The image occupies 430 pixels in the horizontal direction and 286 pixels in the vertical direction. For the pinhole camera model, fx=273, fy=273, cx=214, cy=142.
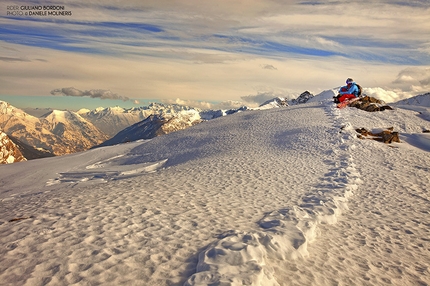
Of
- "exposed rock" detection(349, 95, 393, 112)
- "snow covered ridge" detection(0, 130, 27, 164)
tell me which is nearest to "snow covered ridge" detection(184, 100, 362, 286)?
"exposed rock" detection(349, 95, 393, 112)

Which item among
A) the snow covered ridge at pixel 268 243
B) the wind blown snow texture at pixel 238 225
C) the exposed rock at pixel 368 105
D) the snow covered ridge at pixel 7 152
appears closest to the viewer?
the snow covered ridge at pixel 268 243

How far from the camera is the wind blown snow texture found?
6785 mm

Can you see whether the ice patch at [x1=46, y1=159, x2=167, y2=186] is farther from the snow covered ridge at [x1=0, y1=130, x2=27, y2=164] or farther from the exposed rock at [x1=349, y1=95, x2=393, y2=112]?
the snow covered ridge at [x1=0, y1=130, x2=27, y2=164]

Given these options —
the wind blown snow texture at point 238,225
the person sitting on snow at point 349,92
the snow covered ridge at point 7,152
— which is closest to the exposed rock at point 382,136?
the wind blown snow texture at point 238,225

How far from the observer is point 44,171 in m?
27.2

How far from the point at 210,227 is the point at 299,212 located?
374cm

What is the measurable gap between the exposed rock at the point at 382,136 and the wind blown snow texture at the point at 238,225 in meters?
3.65

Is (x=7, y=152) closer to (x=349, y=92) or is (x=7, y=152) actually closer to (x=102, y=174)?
(x=102, y=174)

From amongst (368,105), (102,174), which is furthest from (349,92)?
(102,174)

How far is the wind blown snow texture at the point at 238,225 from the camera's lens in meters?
6.79

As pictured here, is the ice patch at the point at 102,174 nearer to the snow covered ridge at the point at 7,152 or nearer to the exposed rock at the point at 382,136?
the exposed rock at the point at 382,136

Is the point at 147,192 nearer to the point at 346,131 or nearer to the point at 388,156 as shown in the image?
the point at 388,156

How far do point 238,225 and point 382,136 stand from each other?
23.0 meters

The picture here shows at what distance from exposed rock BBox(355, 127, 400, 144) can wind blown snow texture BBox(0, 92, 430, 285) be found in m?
3.65
